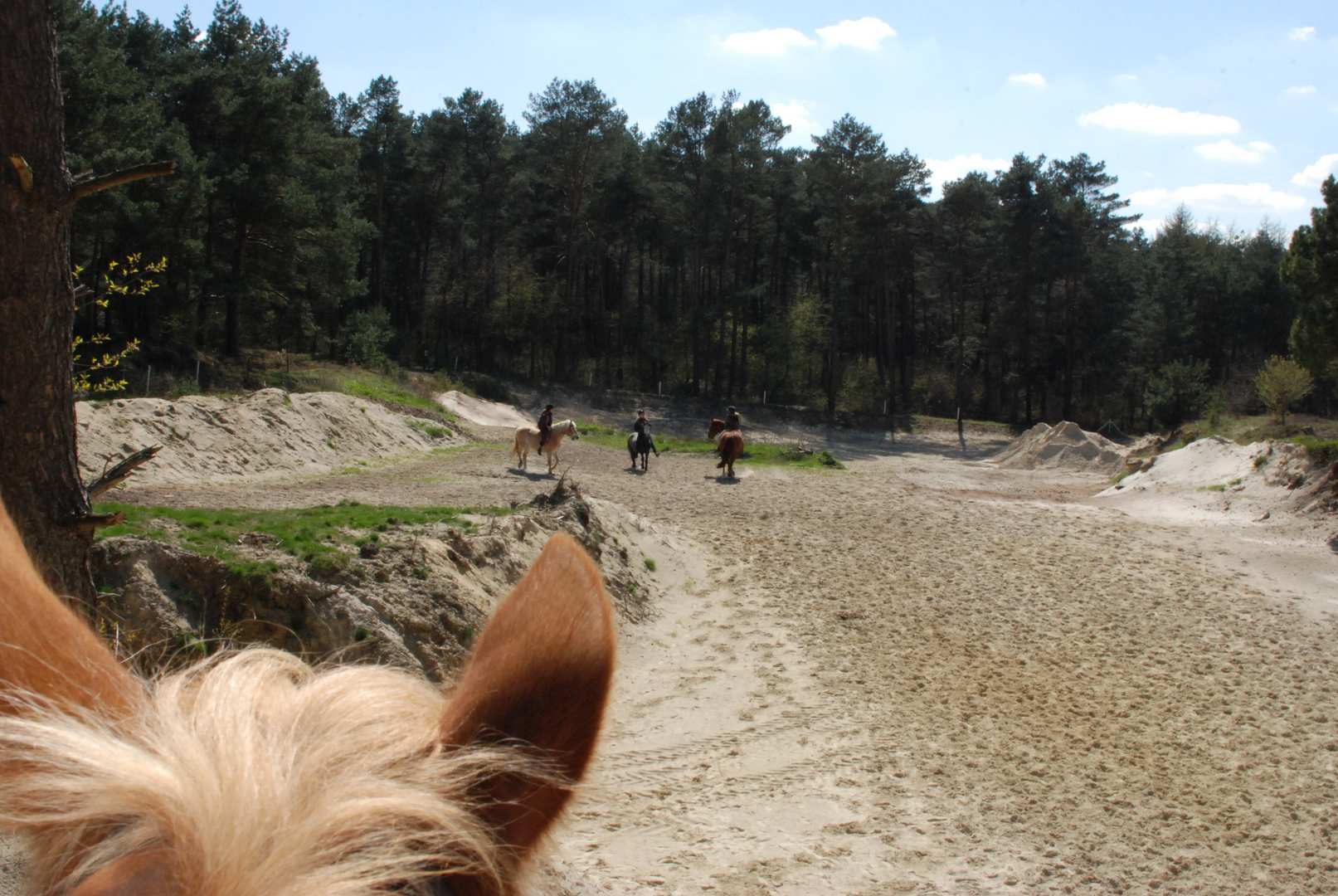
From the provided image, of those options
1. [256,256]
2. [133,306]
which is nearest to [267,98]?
[256,256]

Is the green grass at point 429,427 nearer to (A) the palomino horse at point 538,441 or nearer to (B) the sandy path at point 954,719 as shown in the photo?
(A) the palomino horse at point 538,441

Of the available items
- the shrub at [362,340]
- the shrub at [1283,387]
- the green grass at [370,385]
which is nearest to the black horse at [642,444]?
the green grass at [370,385]

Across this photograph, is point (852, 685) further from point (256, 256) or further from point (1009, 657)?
point (256, 256)

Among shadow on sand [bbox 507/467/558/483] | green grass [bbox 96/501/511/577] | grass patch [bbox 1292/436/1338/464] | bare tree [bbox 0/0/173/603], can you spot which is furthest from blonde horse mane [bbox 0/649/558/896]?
grass patch [bbox 1292/436/1338/464]

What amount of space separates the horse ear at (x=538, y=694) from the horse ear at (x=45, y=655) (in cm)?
36

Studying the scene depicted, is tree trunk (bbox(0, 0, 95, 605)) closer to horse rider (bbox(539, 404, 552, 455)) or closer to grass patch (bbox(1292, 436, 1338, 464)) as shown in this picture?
horse rider (bbox(539, 404, 552, 455))

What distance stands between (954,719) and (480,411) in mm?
26655

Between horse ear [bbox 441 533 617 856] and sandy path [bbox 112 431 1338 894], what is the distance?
12 centimetres

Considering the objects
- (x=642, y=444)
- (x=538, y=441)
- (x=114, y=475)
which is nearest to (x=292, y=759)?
(x=114, y=475)

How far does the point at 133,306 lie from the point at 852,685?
26.6 meters

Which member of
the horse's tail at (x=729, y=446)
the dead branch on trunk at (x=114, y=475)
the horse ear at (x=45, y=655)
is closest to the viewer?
the horse ear at (x=45, y=655)

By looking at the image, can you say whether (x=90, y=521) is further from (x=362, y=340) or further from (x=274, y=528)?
(x=362, y=340)

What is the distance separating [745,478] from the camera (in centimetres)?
1923

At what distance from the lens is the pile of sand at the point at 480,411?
29.8 m
